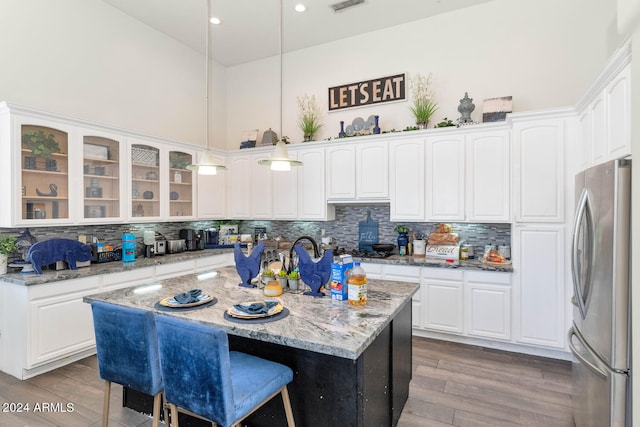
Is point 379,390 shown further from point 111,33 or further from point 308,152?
point 111,33

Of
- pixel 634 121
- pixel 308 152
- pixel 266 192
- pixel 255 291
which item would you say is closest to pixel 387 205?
pixel 308 152

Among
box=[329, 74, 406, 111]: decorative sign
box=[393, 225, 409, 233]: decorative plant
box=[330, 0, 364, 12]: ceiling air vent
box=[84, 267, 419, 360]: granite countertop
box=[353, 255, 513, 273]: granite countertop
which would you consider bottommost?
box=[353, 255, 513, 273]: granite countertop

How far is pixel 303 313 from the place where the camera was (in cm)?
187

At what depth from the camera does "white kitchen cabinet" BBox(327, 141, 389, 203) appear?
4.36 metres

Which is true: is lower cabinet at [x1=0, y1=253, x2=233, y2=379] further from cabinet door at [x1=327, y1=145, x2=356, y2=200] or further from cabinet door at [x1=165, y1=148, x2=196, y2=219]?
cabinet door at [x1=327, y1=145, x2=356, y2=200]

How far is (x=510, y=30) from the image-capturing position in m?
4.02

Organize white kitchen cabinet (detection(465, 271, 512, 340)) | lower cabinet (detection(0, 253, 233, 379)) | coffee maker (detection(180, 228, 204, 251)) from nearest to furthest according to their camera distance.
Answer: lower cabinet (detection(0, 253, 233, 379))
white kitchen cabinet (detection(465, 271, 512, 340))
coffee maker (detection(180, 228, 204, 251))

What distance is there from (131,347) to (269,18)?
428 cm

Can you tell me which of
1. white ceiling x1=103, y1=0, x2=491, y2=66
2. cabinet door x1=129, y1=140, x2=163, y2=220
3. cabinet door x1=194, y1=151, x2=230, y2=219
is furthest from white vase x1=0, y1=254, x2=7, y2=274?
white ceiling x1=103, y1=0, x2=491, y2=66

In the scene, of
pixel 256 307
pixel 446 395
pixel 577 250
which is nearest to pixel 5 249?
pixel 256 307

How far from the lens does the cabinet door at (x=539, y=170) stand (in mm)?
3314

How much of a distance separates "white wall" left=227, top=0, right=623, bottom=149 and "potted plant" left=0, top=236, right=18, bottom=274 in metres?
3.71

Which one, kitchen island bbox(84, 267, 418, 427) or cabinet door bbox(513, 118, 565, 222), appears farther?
cabinet door bbox(513, 118, 565, 222)

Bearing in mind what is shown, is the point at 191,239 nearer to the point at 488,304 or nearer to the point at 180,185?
the point at 180,185
